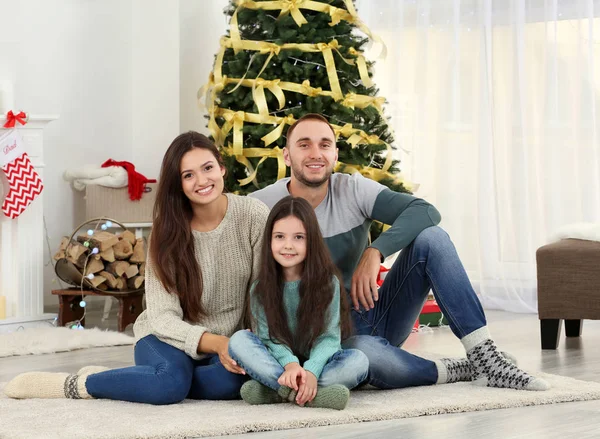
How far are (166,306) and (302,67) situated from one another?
5.50ft

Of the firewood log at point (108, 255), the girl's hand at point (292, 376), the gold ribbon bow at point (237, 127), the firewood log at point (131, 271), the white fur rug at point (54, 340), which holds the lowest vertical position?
the white fur rug at point (54, 340)

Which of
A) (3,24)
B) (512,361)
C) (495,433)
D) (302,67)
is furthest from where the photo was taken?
(3,24)

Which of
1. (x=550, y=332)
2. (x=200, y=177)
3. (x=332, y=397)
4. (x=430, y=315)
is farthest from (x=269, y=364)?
(x=430, y=315)

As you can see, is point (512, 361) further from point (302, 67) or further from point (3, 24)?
point (3, 24)

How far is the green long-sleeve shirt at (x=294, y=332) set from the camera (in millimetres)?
2553

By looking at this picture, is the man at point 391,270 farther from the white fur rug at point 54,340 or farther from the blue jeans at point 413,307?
the white fur rug at point 54,340

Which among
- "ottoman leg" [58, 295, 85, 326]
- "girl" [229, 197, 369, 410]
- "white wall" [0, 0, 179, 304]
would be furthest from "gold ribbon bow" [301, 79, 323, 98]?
"white wall" [0, 0, 179, 304]

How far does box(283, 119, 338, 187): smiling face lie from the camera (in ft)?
9.45

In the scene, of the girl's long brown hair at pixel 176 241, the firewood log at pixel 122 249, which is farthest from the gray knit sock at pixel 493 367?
the firewood log at pixel 122 249

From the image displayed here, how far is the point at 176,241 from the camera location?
2.68 m

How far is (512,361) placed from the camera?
9.39ft

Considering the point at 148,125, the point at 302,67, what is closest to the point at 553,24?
the point at 302,67

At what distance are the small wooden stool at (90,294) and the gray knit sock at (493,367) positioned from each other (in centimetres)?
217

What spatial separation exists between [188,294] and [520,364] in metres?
1.33
